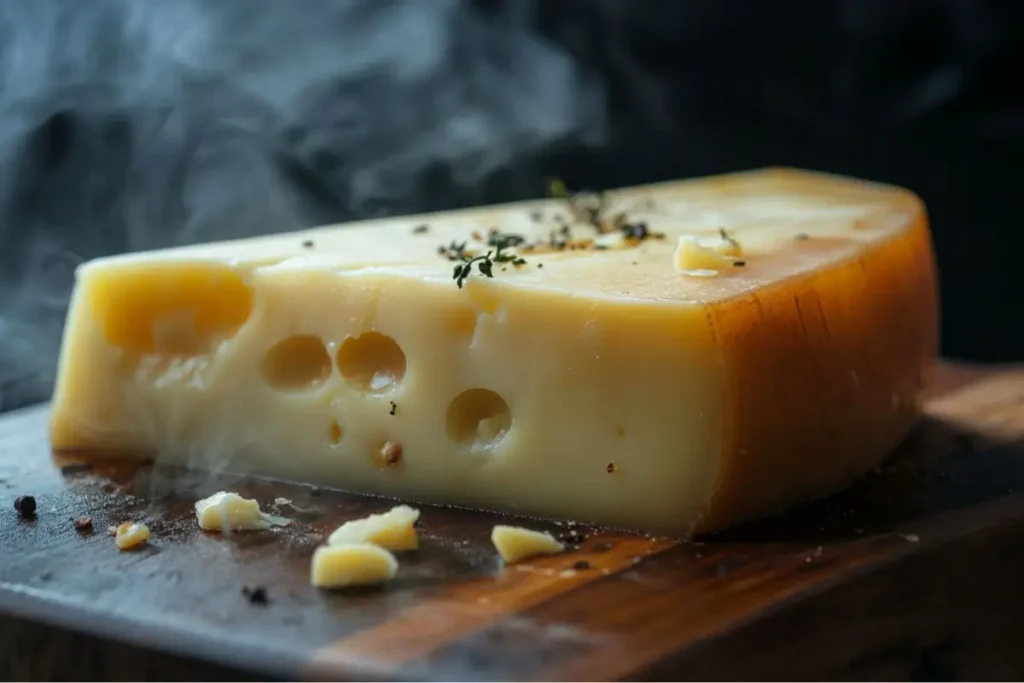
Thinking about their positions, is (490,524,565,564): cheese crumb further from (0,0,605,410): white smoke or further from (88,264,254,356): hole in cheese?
(0,0,605,410): white smoke

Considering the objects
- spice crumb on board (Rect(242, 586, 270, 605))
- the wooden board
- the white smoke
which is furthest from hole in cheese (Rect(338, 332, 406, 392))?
the white smoke

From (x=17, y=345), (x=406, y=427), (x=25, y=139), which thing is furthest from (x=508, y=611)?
(x=25, y=139)

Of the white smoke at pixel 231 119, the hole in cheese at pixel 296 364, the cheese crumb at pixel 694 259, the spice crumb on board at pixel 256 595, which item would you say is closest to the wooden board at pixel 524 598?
the spice crumb on board at pixel 256 595

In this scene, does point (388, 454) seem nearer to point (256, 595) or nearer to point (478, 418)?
point (478, 418)

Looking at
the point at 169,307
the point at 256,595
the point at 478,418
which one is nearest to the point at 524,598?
the point at 256,595

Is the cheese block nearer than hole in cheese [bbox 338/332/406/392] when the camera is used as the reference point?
Yes
